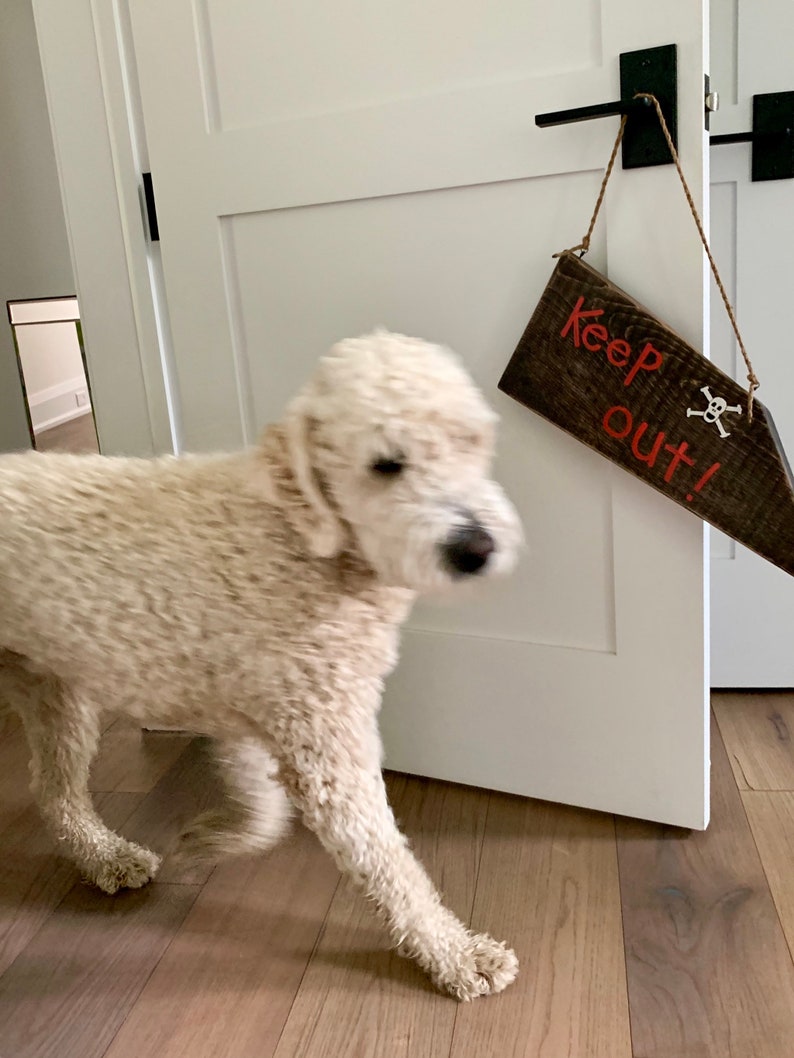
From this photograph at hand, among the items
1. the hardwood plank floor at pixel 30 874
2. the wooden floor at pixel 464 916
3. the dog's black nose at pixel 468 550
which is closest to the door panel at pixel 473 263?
the wooden floor at pixel 464 916

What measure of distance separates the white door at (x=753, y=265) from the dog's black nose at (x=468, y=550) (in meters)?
0.89

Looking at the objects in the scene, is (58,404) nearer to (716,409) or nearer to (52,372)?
(52,372)

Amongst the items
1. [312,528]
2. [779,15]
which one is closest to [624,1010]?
[312,528]

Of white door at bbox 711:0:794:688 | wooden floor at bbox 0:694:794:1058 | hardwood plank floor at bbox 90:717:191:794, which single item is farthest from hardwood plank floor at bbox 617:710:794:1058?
hardwood plank floor at bbox 90:717:191:794

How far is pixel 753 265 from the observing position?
5.01ft

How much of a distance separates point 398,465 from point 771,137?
1.01 metres

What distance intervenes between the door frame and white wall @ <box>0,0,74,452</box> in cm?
157

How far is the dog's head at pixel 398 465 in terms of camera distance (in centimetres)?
92

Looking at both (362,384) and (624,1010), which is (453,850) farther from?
(362,384)

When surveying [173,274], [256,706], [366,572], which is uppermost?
[173,274]

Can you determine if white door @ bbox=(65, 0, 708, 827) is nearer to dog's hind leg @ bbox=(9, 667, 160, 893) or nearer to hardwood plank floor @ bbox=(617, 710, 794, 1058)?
hardwood plank floor @ bbox=(617, 710, 794, 1058)

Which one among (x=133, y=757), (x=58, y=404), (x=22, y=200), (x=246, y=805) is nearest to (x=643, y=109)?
(x=246, y=805)

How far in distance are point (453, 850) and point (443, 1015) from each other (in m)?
0.32

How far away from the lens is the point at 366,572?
41.6 inches
